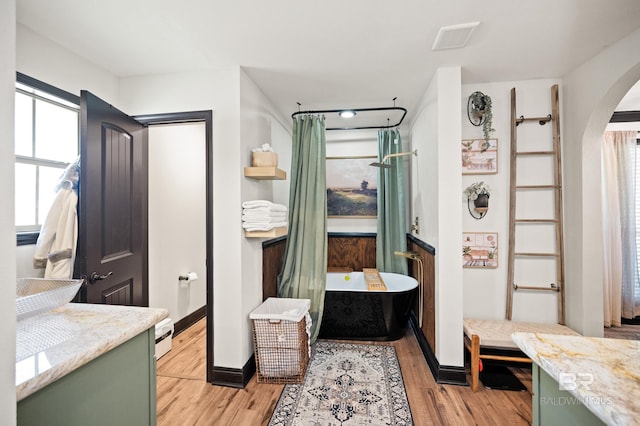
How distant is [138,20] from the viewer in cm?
168

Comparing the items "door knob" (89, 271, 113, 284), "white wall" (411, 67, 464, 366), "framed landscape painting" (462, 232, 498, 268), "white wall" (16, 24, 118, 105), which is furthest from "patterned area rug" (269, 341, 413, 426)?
"white wall" (16, 24, 118, 105)

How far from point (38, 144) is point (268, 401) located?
2419mm

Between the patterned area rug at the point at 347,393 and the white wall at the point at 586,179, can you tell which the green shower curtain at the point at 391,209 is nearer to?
A: the patterned area rug at the point at 347,393

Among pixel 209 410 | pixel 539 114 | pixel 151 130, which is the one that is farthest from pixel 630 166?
pixel 151 130

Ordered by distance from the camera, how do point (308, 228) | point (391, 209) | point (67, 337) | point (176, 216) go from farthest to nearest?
point (391, 209) < point (176, 216) < point (308, 228) < point (67, 337)

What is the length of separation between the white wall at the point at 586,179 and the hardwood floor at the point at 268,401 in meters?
0.74

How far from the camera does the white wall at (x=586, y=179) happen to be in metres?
2.10

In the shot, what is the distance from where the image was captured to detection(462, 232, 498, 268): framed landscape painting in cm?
256

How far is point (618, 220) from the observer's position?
3182 millimetres

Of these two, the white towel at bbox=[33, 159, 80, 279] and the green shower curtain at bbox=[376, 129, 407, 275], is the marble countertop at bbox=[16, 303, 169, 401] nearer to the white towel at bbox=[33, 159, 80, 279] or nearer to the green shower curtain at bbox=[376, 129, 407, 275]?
the white towel at bbox=[33, 159, 80, 279]

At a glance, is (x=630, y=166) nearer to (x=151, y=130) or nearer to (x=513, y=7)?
(x=513, y=7)

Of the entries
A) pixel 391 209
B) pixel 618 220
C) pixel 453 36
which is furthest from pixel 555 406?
pixel 618 220

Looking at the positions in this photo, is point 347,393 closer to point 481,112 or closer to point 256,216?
point 256,216

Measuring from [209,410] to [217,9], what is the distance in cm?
258
